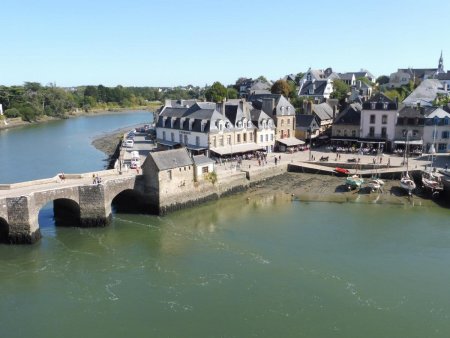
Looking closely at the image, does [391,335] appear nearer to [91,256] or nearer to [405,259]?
[405,259]

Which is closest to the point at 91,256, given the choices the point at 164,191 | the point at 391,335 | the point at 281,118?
the point at 164,191

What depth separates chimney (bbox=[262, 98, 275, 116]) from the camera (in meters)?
44.8

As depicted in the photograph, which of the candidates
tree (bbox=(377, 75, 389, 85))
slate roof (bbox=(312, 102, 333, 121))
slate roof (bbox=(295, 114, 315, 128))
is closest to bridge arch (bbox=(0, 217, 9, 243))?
slate roof (bbox=(295, 114, 315, 128))

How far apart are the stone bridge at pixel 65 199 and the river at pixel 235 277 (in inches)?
30.0

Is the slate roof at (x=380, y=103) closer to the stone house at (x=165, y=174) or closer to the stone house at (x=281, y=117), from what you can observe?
the stone house at (x=281, y=117)

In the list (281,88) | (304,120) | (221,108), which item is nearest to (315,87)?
(281,88)

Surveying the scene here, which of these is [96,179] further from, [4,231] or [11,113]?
[11,113]

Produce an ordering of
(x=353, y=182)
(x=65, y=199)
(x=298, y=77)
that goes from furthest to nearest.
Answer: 1. (x=298, y=77)
2. (x=353, y=182)
3. (x=65, y=199)

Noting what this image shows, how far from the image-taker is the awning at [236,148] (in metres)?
38.2

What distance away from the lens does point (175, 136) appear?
4231 cm

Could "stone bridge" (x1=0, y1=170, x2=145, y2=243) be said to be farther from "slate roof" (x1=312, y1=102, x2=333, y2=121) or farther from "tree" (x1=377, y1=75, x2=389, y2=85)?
"tree" (x1=377, y1=75, x2=389, y2=85)

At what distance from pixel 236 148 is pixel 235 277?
2100cm

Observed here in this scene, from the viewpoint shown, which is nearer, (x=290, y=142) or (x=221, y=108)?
(x=221, y=108)

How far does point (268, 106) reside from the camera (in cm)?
4522
